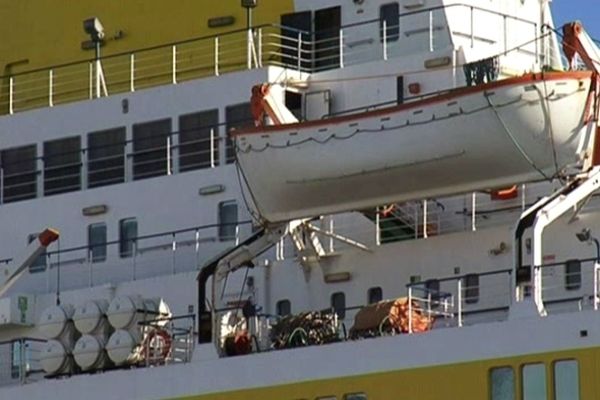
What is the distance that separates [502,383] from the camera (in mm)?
30969

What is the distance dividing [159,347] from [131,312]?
64cm

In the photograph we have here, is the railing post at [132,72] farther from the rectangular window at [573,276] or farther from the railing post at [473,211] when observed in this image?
the rectangular window at [573,276]

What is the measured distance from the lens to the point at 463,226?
3503cm

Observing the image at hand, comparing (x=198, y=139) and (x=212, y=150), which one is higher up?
(x=198, y=139)

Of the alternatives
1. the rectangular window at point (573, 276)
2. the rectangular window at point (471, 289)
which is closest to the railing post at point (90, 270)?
the rectangular window at point (471, 289)

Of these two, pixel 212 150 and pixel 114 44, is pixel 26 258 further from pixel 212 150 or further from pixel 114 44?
pixel 114 44

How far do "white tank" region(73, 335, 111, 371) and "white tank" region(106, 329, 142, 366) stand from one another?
0.19m

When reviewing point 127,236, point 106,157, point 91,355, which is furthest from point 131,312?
point 106,157

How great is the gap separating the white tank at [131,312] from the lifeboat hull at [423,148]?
7.50 ft

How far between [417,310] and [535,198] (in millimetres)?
2969

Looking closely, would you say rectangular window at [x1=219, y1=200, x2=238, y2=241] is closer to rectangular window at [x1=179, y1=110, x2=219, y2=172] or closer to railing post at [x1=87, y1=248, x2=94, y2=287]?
rectangular window at [x1=179, y1=110, x2=219, y2=172]

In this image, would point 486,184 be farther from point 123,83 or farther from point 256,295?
point 123,83

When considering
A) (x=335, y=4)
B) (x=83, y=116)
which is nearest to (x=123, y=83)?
(x=83, y=116)

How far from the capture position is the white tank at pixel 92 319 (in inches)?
1388
